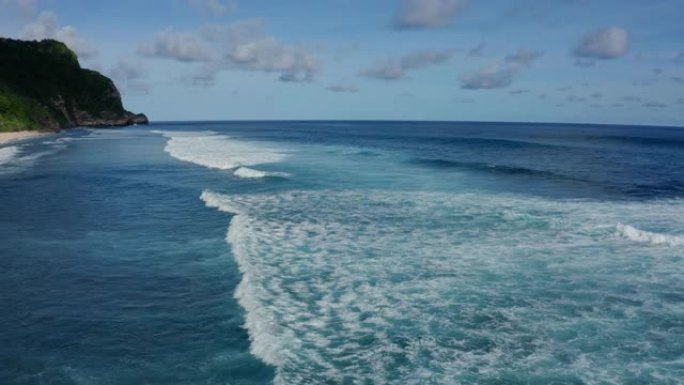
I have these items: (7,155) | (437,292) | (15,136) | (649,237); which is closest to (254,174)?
(649,237)

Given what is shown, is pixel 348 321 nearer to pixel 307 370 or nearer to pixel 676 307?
pixel 307 370

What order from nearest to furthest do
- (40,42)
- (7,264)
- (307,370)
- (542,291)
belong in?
(307,370), (542,291), (7,264), (40,42)

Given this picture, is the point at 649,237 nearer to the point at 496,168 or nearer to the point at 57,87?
the point at 496,168

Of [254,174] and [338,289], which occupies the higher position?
[254,174]

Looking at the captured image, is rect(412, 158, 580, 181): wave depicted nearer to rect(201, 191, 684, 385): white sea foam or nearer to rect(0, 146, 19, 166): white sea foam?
rect(201, 191, 684, 385): white sea foam

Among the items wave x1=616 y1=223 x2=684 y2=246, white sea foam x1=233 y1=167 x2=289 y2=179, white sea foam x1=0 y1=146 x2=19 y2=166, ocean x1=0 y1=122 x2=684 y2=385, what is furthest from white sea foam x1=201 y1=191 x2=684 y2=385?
white sea foam x1=0 y1=146 x2=19 y2=166

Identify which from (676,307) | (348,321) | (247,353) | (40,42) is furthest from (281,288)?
(40,42)
